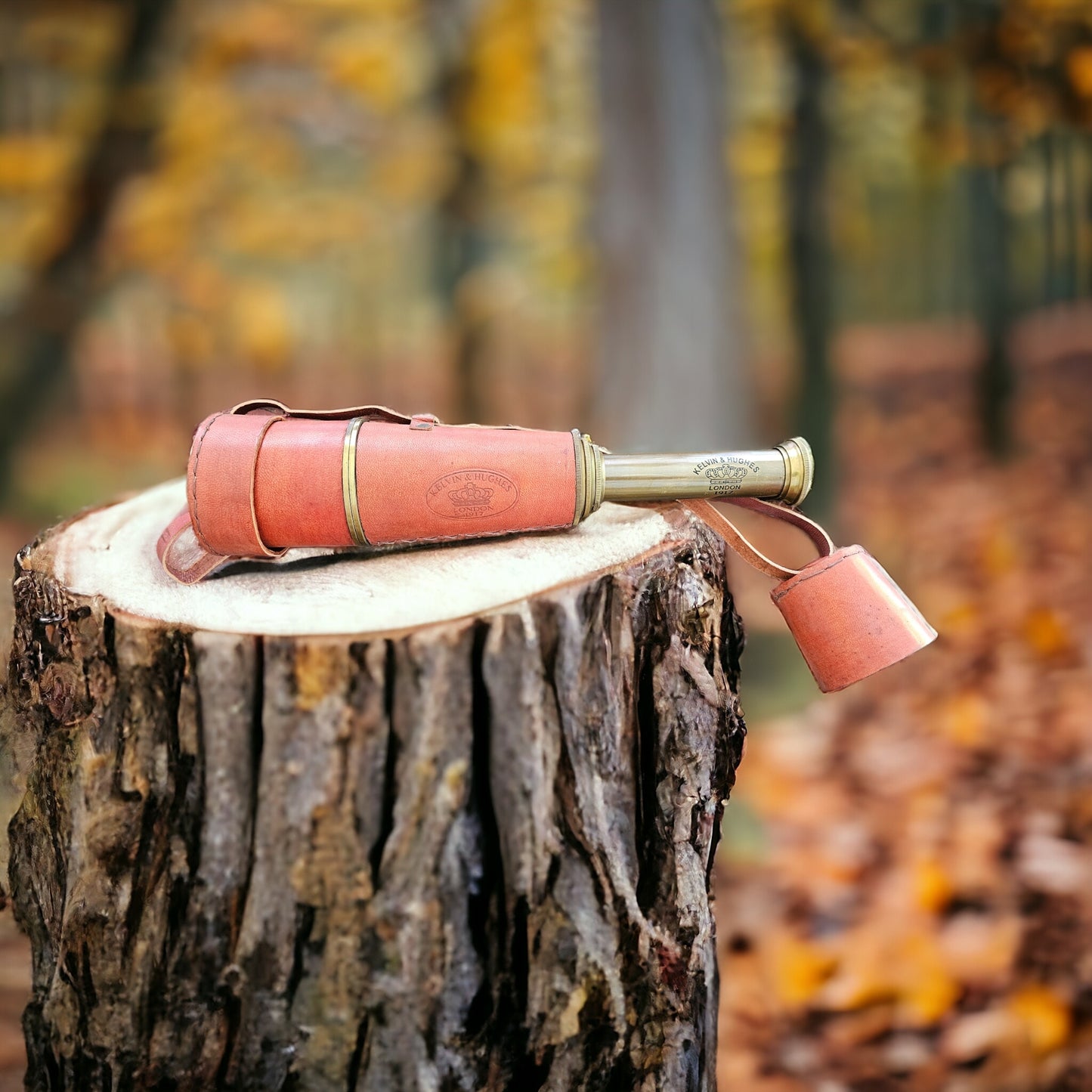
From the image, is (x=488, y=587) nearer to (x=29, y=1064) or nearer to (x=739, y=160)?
(x=29, y=1064)

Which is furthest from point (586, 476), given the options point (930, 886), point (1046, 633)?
point (1046, 633)

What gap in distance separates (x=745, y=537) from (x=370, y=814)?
0.55 meters

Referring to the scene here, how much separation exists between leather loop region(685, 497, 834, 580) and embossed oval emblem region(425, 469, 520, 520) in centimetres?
23

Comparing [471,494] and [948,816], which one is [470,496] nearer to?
[471,494]

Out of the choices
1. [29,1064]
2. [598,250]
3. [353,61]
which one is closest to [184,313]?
[353,61]

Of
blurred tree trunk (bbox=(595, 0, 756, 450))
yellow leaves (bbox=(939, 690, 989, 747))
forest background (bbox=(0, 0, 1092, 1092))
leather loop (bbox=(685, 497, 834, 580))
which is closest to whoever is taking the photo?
leather loop (bbox=(685, 497, 834, 580))

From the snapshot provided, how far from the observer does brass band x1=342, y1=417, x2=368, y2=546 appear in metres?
1.08

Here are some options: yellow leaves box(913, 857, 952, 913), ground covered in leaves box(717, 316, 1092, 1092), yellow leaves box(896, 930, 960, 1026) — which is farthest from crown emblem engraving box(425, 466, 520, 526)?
yellow leaves box(913, 857, 952, 913)

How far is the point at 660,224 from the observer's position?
9.68ft

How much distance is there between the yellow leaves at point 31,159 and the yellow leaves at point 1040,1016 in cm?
429

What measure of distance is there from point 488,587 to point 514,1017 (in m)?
0.45

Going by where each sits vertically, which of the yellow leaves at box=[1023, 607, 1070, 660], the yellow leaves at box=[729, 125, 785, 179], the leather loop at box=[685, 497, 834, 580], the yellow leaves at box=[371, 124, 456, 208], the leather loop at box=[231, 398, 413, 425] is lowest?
the yellow leaves at box=[1023, 607, 1070, 660]

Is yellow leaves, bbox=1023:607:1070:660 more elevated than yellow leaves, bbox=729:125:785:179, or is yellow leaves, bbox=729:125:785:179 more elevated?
yellow leaves, bbox=729:125:785:179

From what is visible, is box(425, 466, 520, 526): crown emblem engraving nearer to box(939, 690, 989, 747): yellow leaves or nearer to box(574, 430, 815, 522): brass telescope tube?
box(574, 430, 815, 522): brass telescope tube
